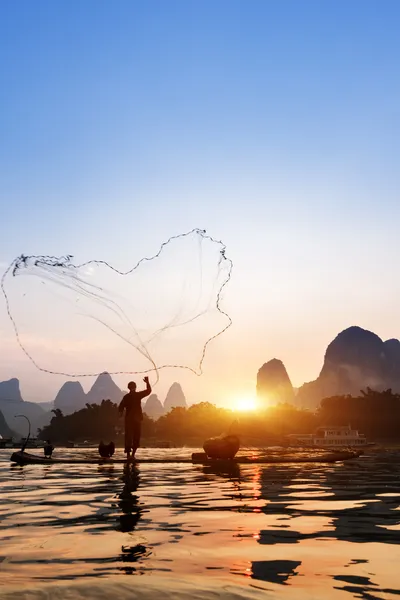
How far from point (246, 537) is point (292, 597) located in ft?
10.1

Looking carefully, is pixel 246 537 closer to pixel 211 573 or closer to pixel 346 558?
pixel 346 558

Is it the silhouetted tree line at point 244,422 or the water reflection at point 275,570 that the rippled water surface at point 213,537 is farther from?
the silhouetted tree line at point 244,422

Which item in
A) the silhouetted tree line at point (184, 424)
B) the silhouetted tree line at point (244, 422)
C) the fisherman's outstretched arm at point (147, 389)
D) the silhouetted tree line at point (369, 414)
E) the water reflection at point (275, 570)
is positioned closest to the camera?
the water reflection at point (275, 570)

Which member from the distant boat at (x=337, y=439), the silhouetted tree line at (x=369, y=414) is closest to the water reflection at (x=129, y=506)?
the distant boat at (x=337, y=439)

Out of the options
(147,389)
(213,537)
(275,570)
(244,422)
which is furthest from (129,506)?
(244,422)

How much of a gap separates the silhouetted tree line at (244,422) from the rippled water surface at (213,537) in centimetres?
9428

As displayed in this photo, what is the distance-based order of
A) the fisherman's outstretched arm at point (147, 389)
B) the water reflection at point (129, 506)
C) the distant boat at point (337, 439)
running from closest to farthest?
1. the water reflection at point (129, 506)
2. the fisherman's outstretched arm at point (147, 389)
3. the distant boat at point (337, 439)

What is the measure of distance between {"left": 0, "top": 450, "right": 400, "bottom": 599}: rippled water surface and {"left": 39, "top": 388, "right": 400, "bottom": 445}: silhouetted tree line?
94281 mm

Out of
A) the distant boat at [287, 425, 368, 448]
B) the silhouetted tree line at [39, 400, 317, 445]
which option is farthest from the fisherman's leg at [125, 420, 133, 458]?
the silhouetted tree line at [39, 400, 317, 445]

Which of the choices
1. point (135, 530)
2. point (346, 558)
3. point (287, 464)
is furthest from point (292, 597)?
point (287, 464)

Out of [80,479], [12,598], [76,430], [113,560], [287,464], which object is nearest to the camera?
[12,598]

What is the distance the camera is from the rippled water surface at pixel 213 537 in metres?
5.58

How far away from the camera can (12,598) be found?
4652 millimetres

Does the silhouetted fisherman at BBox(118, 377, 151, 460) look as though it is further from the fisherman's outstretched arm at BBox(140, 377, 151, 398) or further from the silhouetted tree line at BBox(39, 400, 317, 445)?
the silhouetted tree line at BBox(39, 400, 317, 445)
